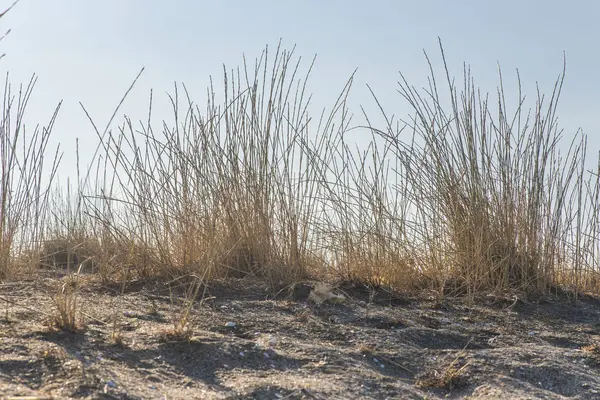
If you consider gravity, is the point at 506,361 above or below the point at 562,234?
below

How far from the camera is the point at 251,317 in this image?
2.33 meters

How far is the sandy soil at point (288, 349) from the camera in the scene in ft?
5.35

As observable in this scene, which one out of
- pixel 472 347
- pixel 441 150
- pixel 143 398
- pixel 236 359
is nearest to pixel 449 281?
pixel 441 150

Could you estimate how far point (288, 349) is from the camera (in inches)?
78.2

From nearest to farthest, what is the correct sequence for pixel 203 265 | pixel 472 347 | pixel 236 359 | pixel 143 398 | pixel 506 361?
pixel 143 398 → pixel 236 359 → pixel 506 361 → pixel 472 347 → pixel 203 265

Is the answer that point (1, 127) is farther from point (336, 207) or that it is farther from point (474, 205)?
point (474, 205)

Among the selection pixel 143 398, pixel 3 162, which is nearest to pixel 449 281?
pixel 143 398

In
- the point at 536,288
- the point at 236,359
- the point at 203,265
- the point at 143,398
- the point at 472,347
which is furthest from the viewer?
the point at 536,288

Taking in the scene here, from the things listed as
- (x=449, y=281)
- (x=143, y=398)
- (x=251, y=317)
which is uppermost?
(x=449, y=281)

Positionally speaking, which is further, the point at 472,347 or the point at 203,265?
the point at 203,265

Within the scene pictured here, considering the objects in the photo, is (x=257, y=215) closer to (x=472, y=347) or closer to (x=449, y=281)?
(x=449, y=281)

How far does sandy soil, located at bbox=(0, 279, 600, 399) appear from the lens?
1.63 meters

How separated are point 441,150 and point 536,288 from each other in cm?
76

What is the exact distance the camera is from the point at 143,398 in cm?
151
